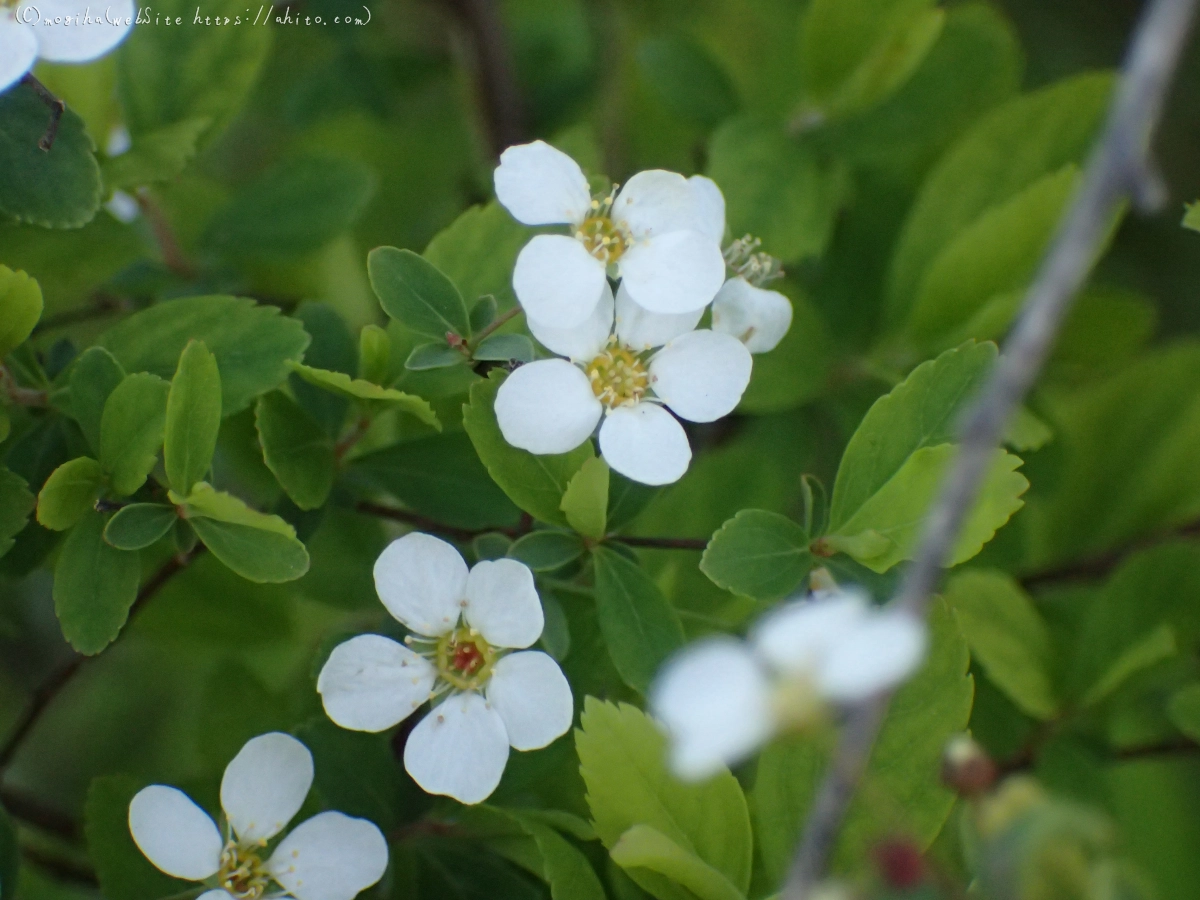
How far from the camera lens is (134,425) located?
1.99 ft

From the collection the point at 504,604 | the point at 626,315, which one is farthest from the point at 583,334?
the point at 504,604

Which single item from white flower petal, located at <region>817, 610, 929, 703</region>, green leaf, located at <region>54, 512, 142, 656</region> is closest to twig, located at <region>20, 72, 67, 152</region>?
green leaf, located at <region>54, 512, 142, 656</region>

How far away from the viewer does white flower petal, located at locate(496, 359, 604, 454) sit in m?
0.59

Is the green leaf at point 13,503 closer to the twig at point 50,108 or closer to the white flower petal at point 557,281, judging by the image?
the twig at point 50,108

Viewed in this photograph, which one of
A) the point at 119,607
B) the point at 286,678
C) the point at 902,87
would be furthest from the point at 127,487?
the point at 902,87

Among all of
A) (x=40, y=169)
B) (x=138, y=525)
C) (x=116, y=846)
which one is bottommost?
(x=116, y=846)

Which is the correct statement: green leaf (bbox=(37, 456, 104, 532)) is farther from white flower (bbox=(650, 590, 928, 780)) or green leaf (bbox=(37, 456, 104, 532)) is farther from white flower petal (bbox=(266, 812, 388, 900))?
white flower (bbox=(650, 590, 928, 780))

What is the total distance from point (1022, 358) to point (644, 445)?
0.96 feet

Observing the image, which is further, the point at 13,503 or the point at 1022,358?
the point at 13,503

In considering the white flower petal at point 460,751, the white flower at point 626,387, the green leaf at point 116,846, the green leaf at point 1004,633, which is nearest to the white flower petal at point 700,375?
the white flower at point 626,387

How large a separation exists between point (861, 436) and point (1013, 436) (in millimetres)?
188

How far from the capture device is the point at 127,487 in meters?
0.62

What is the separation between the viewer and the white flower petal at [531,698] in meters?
0.60

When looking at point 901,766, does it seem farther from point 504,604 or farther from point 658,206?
point 658,206
